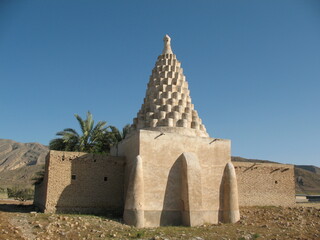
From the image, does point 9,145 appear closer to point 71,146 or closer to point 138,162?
point 71,146

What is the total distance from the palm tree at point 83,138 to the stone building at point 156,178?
203 inches

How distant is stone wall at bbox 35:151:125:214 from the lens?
45.4 ft

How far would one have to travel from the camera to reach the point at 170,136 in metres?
15.1

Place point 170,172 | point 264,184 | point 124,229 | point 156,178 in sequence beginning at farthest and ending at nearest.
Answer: point 264,184 → point 170,172 → point 156,178 → point 124,229

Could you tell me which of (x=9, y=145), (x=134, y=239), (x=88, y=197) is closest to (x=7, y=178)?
(x=9, y=145)

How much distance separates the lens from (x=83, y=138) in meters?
20.8

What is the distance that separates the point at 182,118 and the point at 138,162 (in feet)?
13.4

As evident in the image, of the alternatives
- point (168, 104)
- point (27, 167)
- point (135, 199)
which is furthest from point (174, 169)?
point (27, 167)

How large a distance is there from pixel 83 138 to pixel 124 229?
9870 millimetres

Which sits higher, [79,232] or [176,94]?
[176,94]

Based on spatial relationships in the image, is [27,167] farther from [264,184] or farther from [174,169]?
[174,169]

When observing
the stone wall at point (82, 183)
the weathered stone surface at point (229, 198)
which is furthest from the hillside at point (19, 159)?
→ the weathered stone surface at point (229, 198)

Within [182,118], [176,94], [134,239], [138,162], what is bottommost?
[134,239]

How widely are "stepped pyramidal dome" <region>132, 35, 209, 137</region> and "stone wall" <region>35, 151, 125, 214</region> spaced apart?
290 cm
